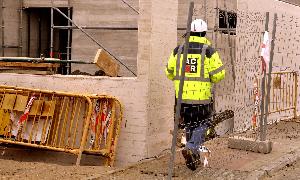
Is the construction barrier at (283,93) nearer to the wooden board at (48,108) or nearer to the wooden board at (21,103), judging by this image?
the wooden board at (48,108)

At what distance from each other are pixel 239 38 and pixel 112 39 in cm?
559

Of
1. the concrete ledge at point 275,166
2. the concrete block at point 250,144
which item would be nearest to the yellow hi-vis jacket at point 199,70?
the concrete ledge at point 275,166

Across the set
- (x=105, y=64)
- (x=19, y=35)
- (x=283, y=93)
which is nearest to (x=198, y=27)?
(x=105, y=64)

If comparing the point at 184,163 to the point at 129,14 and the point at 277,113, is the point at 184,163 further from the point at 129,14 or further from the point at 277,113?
the point at 129,14

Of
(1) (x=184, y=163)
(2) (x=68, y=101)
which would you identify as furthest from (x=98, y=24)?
(1) (x=184, y=163)

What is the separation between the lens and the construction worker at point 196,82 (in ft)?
23.7

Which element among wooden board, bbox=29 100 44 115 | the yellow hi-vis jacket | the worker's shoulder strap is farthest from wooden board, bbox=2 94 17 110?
the worker's shoulder strap

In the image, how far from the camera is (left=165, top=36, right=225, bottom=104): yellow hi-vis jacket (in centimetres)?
720

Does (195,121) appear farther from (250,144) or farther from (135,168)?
(250,144)

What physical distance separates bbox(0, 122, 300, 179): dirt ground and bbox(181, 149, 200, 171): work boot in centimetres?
8

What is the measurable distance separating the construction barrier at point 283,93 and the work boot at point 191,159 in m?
5.09

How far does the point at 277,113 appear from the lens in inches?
500

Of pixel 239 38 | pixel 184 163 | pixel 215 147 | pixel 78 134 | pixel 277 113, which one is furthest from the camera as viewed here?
pixel 277 113

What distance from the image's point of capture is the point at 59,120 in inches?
341
